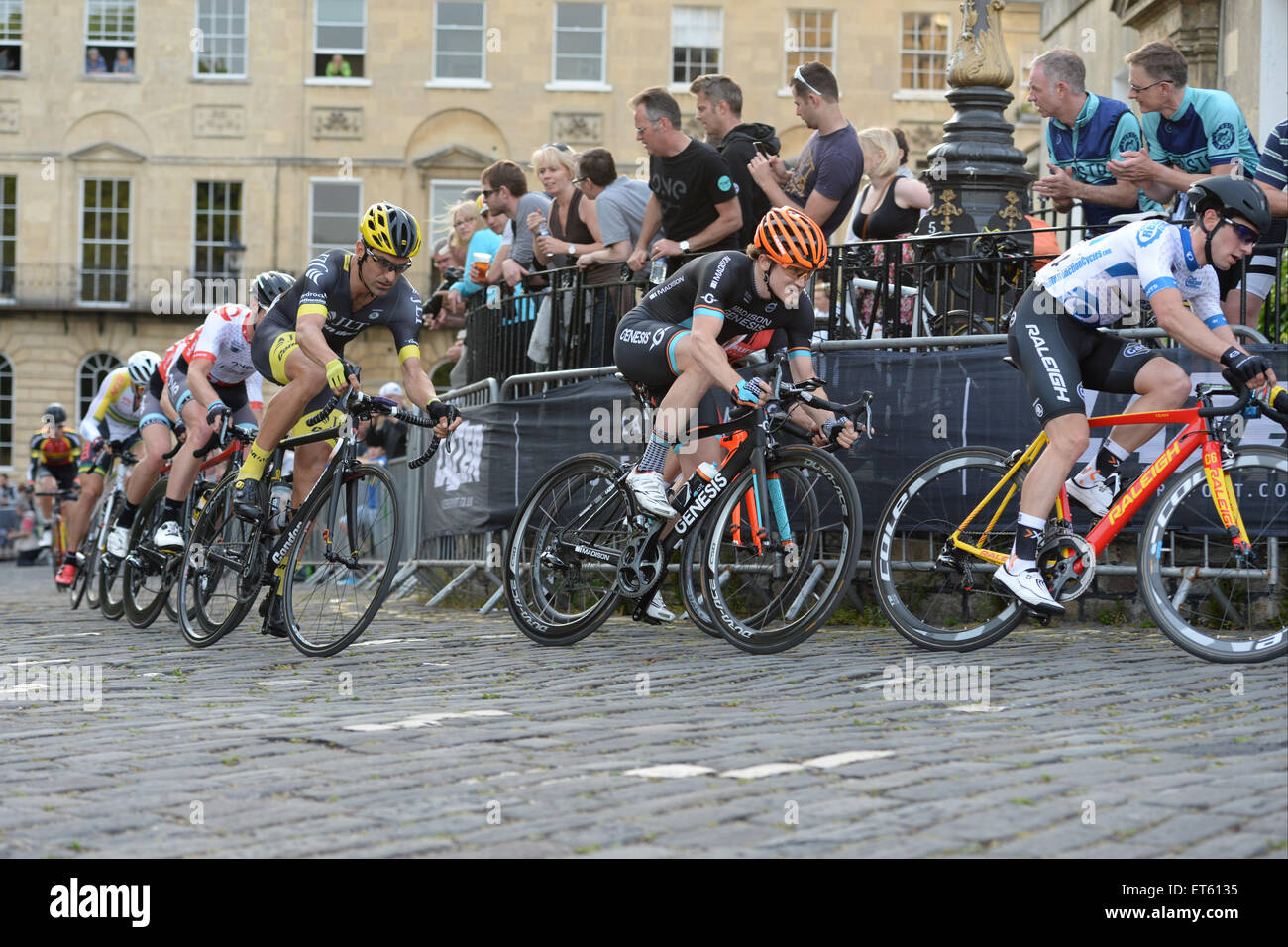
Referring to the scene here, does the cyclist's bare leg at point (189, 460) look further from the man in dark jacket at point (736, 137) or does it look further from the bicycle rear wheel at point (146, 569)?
the man in dark jacket at point (736, 137)

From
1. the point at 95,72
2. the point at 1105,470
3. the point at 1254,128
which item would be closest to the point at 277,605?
the point at 1105,470

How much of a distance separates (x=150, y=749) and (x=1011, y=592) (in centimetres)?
351

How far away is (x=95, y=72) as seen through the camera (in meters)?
45.9

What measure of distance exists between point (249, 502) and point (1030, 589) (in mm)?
4191

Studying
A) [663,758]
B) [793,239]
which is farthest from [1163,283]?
[663,758]

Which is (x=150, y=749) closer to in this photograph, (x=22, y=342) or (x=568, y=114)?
(x=568, y=114)

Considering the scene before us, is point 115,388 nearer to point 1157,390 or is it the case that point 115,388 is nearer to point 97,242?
point 1157,390

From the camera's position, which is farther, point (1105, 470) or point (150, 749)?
point (1105, 470)

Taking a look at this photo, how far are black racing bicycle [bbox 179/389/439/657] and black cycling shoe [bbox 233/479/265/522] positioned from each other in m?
0.05

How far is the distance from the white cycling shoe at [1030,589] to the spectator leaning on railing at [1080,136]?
117 inches

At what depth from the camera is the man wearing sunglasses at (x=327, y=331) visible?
8.81 meters

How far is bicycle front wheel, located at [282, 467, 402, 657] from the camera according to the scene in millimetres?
8570

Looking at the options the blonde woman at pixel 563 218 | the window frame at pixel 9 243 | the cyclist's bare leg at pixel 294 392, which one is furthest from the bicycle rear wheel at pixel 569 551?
the window frame at pixel 9 243

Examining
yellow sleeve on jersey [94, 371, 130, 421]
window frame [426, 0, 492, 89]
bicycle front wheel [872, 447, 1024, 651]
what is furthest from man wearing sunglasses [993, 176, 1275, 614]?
window frame [426, 0, 492, 89]
